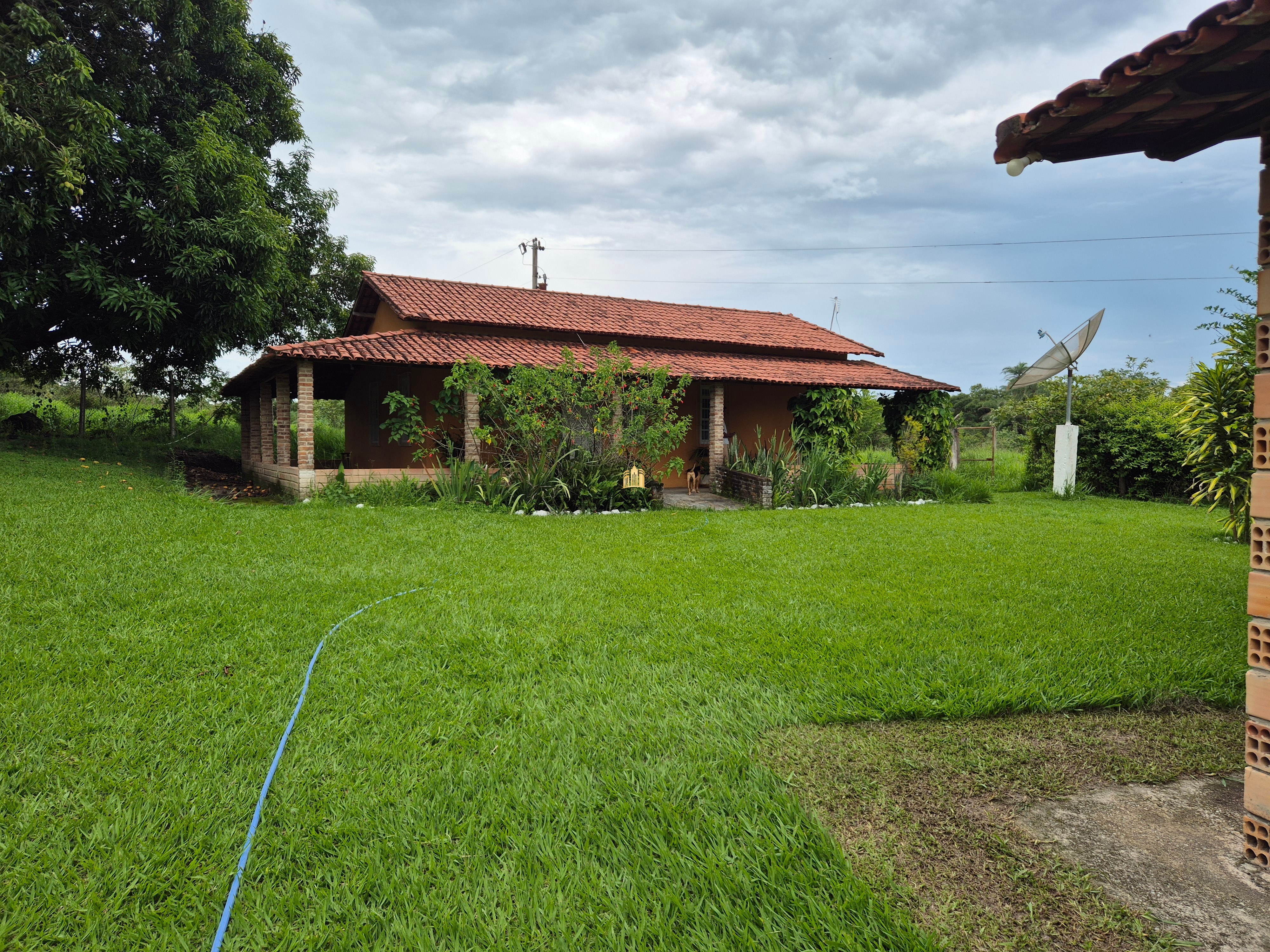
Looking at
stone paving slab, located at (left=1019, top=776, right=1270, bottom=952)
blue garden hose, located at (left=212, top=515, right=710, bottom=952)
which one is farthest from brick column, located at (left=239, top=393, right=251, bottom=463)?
stone paving slab, located at (left=1019, top=776, right=1270, bottom=952)

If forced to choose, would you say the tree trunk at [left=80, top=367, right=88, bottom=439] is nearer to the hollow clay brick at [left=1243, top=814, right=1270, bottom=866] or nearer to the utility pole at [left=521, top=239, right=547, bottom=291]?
the utility pole at [left=521, top=239, right=547, bottom=291]

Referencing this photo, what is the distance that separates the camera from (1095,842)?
2291 mm

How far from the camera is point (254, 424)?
17359 mm

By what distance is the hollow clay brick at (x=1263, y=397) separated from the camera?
2.20 metres

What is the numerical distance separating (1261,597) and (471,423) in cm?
1129

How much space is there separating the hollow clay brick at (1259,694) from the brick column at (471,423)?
10.6 m

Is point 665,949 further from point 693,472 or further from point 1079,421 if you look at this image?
point 1079,421

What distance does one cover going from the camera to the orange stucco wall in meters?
15.2

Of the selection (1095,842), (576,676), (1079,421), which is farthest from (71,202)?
(1079,421)

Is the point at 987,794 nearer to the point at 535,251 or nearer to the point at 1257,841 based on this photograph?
the point at 1257,841

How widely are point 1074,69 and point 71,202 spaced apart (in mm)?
15989

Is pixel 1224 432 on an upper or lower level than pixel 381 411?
lower

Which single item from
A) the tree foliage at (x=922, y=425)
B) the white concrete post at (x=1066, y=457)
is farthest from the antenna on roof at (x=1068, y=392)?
the tree foliage at (x=922, y=425)

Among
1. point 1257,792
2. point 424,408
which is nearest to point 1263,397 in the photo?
point 1257,792
